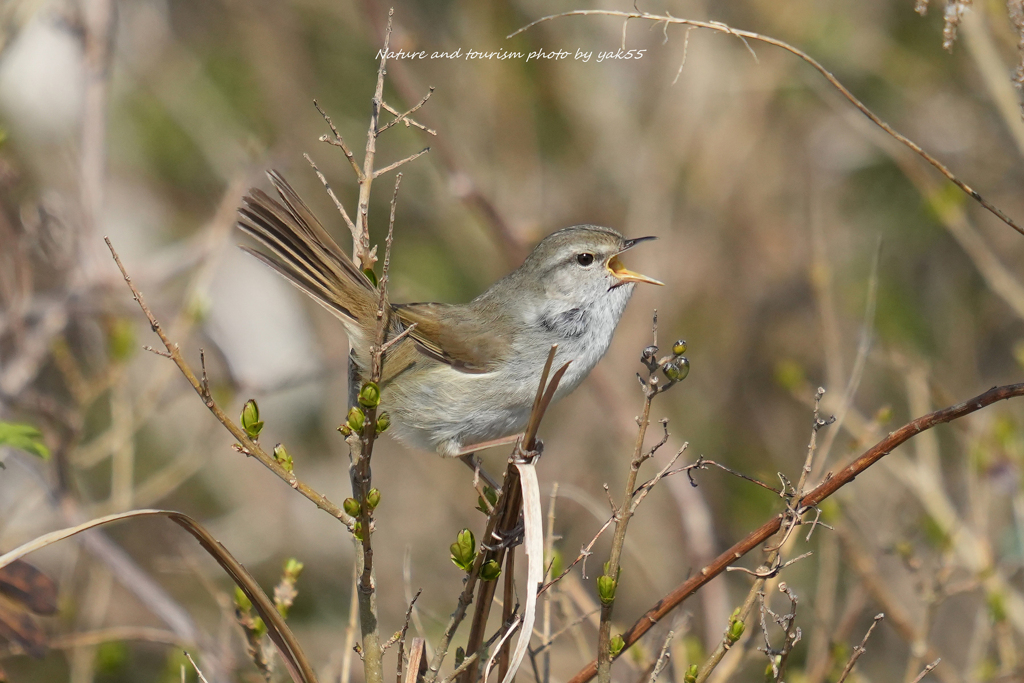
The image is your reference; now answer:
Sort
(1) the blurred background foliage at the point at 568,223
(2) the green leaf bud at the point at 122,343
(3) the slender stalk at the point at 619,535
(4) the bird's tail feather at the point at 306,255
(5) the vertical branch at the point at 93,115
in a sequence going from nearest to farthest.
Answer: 1. (3) the slender stalk at the point at 619,535
2. (4) the bird's tail feather at the point at 306,255
3. (2) the green leaf bud at the point at 122,343
4. (5) the vertical branch at the point at 93,115
5. (1) the blurred background foliage at the point at 568,223

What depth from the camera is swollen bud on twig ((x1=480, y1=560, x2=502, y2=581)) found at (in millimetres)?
1769

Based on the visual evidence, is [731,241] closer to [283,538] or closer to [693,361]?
[693,361]

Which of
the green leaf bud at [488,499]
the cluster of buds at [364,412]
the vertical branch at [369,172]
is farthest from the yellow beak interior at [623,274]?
the cluster of buds at [364,412]

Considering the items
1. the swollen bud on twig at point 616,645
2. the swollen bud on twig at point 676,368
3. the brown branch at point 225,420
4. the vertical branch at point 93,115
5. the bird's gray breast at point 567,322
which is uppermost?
the vertical branch at point 93,115

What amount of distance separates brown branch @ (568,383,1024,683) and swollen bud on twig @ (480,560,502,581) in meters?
0.25

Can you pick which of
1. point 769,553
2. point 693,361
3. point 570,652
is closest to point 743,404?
point 693,361

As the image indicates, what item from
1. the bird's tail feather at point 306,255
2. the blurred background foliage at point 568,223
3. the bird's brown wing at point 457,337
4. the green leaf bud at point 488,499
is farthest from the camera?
the blurred background foliage at point 568,223

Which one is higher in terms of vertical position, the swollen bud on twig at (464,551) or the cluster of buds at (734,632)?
the swollen bud on twig at (464,551)

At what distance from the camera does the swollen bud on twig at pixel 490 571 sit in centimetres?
177

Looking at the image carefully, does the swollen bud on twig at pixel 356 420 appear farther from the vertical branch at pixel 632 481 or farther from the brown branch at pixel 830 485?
the brown branch at pixel 830 485

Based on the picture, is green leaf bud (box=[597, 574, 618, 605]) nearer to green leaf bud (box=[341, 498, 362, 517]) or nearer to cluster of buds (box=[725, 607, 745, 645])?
cluster of buds (box=[725, 607, 745, 645])

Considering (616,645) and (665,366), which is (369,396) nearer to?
(665,366)

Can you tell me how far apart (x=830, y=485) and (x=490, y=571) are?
0.64 metres

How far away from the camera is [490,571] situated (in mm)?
1774
